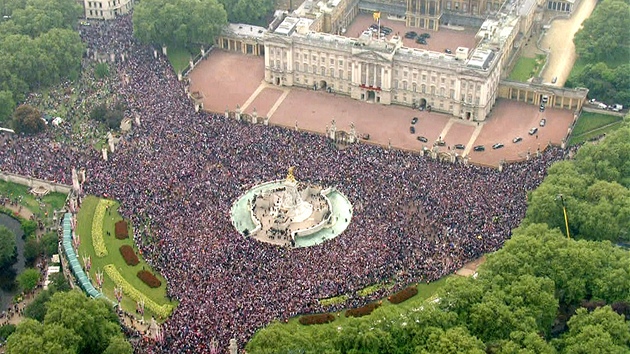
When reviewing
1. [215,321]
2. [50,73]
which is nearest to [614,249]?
[215,321]

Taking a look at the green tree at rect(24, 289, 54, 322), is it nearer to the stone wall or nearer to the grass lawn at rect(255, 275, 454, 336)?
the grass lawn at rect(255, 275, 454, 336)

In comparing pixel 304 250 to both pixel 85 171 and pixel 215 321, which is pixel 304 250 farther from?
pixel 85 171

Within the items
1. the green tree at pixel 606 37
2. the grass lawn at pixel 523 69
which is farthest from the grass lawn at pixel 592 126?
the green tree at pixel 606 37

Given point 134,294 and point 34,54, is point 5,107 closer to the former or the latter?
point 34,54

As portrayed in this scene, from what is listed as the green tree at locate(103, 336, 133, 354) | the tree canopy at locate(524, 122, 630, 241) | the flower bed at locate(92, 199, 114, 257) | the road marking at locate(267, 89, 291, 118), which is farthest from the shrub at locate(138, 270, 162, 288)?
the road marking at locate(267, 89, 291, 118)

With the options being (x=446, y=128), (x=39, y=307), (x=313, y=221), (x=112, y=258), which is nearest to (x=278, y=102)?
(x=446, y=128)

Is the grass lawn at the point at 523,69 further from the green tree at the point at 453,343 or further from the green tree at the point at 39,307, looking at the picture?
the green tree at the point at 39,307
